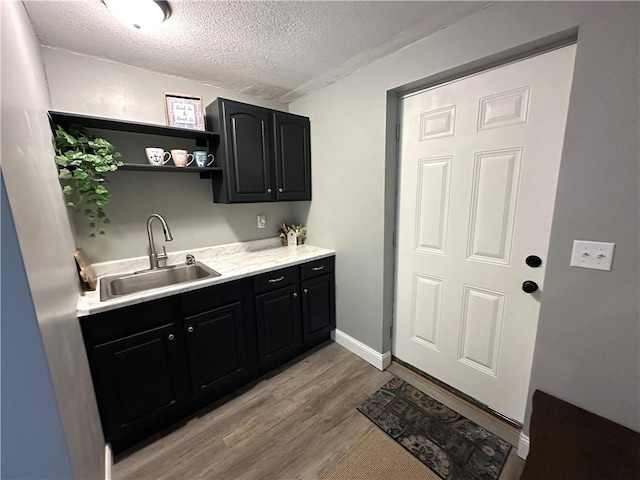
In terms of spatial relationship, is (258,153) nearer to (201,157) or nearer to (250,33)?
(201,157)

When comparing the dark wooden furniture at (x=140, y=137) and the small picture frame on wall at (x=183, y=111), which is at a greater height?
the small picture frame on wall at (x=183, y=111)

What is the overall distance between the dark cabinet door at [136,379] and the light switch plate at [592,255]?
83.3 inches

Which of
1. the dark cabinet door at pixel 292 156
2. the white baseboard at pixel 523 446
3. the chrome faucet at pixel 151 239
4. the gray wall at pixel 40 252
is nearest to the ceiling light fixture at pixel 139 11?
the gray wall at pixel 40 252

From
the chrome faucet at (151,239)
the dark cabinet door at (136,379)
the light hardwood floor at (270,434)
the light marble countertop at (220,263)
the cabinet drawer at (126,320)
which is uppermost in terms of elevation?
the chrome faucet at (151,239)

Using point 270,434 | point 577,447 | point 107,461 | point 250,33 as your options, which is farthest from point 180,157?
point 577,447

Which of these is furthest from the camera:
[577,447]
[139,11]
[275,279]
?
[275,279]

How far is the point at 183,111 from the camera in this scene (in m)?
1.88

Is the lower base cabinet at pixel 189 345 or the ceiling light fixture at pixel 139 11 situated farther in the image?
the lower base cabinet at pixel 189 345

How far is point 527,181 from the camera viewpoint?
1354 millimetres

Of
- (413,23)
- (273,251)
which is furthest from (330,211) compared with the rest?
(413,23)

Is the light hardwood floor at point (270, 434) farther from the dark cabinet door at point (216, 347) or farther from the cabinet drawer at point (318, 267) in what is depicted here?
the cabinet drawer at point (318, 267)

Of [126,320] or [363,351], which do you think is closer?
[126,320]

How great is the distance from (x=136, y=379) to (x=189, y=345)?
11.7 inches

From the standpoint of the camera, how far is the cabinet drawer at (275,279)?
1.89m
